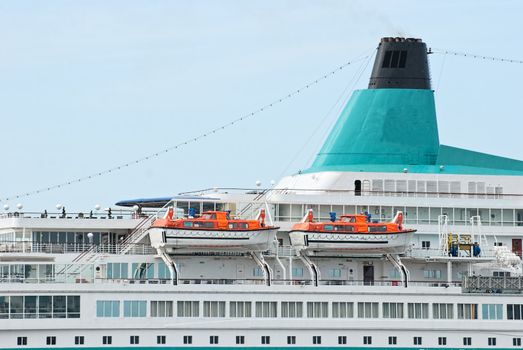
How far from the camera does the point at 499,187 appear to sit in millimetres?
64500

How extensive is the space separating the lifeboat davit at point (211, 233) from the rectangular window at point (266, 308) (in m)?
2.16

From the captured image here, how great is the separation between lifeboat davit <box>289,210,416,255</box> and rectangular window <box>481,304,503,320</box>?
3.93 meters

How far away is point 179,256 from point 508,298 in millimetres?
12679

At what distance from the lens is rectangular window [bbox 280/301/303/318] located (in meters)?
58.9

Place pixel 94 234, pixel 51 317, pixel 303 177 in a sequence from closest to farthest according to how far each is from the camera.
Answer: pixel 51 317
pixel 94 234
pixel 303 177

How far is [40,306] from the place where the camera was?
187ft

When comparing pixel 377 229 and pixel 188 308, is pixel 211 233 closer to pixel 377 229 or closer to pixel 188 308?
pixel 188 308

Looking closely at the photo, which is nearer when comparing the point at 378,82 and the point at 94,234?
the point at 94,234

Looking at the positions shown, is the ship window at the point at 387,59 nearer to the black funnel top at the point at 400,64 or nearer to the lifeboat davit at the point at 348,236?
the black funnel top at the point at 400,64

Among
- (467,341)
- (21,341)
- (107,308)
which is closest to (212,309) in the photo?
(107,308)

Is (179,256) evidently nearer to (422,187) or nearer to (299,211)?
(299,211)

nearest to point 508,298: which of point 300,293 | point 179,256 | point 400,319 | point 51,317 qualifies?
point 400,319

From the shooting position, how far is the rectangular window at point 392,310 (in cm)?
5962

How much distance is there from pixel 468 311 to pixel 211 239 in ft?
33.7
